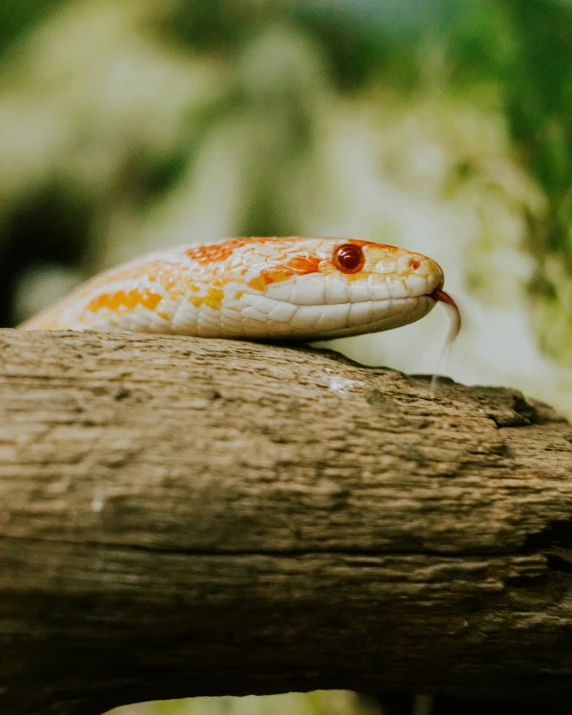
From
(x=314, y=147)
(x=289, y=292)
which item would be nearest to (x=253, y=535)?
(x=289, y=292)

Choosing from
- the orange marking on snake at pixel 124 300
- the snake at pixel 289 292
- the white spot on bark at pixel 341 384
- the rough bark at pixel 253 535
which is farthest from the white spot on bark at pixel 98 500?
the orange marking on snake at pixel 124 300

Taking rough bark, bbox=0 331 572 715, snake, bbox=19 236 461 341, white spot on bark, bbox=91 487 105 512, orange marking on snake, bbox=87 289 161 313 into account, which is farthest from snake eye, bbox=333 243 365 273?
white spot on bark, bbox=91 487 105 512

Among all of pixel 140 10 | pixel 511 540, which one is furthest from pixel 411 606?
pixel 140 10

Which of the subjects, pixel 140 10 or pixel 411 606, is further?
pixel 140 10

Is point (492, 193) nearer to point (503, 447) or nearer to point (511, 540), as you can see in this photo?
point (503, 447)

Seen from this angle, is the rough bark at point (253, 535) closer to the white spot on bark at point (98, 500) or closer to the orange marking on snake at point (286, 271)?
the white spot on bark at point (98, 500)

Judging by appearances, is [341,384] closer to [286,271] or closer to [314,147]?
[286,271]

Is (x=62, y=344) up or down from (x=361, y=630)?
up
